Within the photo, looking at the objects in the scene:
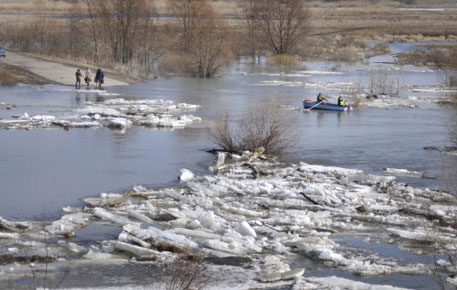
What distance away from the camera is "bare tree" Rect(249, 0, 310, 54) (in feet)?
222

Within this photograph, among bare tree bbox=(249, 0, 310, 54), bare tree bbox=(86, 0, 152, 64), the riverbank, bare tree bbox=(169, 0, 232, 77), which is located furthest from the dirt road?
the riverbank

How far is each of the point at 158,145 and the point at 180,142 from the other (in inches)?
39.5

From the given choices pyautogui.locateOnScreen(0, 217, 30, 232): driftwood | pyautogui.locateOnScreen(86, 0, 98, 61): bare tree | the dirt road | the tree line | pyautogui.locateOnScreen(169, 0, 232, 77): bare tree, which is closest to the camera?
pyautogui.locateOnScreen(0, 217, 30, 232): driftwood

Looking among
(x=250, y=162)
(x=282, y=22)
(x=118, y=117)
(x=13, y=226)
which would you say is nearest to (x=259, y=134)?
(x=250, y=162)

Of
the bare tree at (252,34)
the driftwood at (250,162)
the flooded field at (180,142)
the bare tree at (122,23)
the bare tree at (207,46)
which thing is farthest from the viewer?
the bare tree at (252,34)

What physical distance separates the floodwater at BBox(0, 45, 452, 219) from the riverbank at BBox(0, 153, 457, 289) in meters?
1.30

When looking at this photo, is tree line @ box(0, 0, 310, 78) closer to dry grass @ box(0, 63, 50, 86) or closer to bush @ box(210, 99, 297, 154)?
dry grass @ box(0, 63, 50, 86)

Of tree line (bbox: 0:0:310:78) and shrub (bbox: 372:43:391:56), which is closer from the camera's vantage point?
tree line (bbox: 0:0:310:78)

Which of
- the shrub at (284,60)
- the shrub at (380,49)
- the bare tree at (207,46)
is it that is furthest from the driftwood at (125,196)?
the shrub at (380,49)

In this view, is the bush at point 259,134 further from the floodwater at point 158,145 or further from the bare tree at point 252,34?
the bare tree at point 252,34

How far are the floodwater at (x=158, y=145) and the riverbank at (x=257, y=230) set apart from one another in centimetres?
130

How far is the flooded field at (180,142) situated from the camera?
17453 mm

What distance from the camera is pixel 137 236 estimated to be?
1348 cm

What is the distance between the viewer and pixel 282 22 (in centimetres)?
6712
